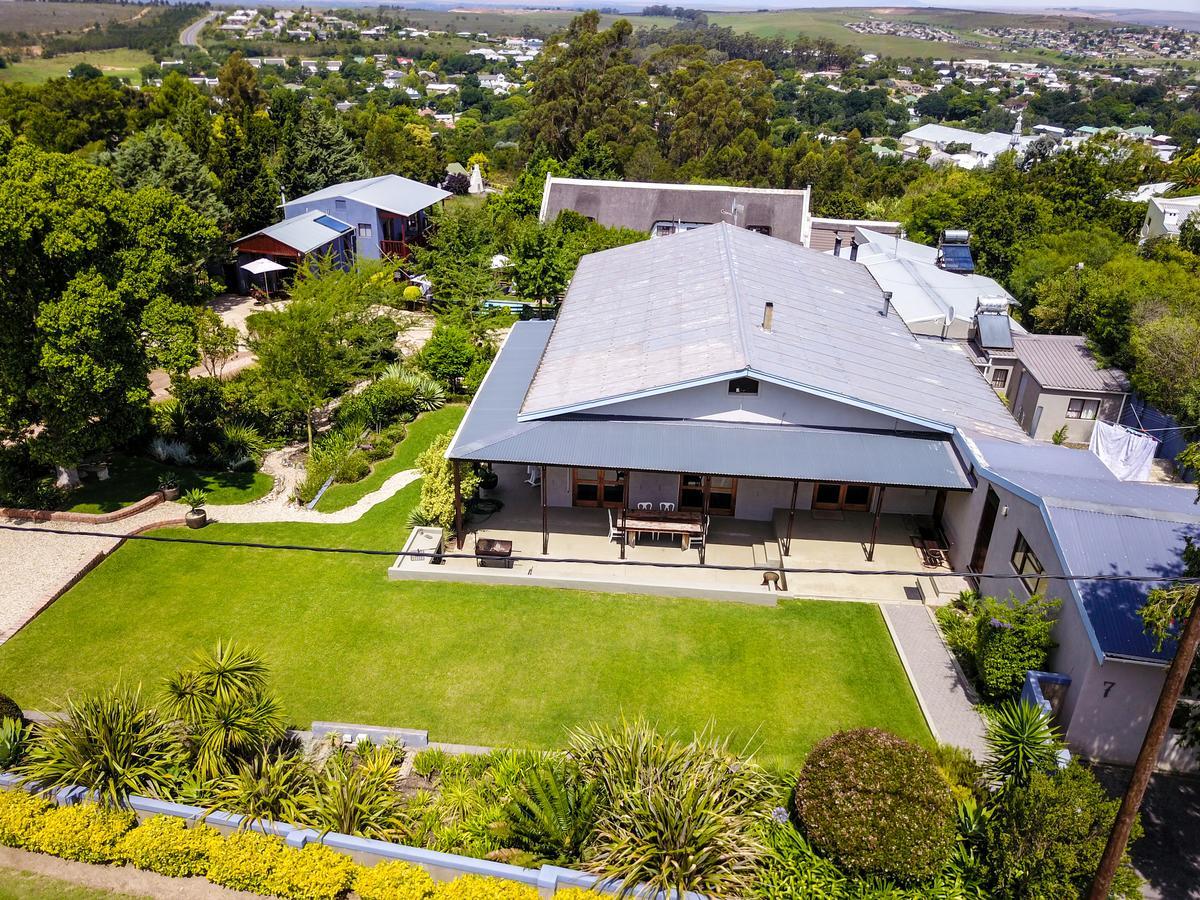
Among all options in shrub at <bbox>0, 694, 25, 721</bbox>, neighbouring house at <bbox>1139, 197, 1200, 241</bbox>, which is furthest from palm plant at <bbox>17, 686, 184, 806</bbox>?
neighbouring house at <bbox>1139, 197, 1200, 241</bbox>

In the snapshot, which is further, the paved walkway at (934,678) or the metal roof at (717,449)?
the metal roof at (717,449)

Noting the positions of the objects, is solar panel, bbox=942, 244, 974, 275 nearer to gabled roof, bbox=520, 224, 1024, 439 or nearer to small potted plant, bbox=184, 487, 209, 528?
gabled roof, bbox=520, 224, 1024, 439

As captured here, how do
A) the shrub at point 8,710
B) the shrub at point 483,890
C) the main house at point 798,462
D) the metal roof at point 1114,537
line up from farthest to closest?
1. the main house at point 798,462
2. the shrub at point 8,710
3. the metal roof at point 1114,537
4. the shrub at point 483,890

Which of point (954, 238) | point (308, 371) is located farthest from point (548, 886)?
point (954, 238)

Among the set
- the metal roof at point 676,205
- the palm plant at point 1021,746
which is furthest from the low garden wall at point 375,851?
the metal roof at point 676,205

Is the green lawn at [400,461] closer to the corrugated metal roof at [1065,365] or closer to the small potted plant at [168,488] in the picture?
the small potted plant at [168,488]

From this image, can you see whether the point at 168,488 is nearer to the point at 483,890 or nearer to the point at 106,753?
the point at 106,753
